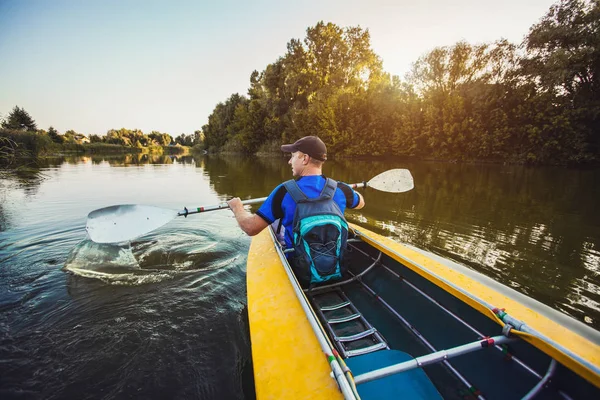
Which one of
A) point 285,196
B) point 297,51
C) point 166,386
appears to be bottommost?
point 166,386

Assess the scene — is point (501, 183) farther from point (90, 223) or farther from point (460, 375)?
point (90, 223)

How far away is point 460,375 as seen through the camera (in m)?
1.79

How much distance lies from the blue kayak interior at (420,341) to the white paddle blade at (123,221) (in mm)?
2328

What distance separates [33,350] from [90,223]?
1418mm

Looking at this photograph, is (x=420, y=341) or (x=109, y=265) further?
(x=109, y=265)

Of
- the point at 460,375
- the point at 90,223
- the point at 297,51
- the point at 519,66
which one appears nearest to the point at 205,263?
the point at 90,223

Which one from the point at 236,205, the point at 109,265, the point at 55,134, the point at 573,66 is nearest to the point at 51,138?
the point at 55,134

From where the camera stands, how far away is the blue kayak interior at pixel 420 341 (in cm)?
150

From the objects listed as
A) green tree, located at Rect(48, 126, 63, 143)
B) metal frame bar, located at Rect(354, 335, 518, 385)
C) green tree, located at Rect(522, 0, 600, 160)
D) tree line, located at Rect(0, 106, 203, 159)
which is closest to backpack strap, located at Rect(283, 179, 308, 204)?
metal frame bar, located at Rect(354, 335, 518, 385)

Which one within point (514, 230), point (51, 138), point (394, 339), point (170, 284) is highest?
point (51, 138)

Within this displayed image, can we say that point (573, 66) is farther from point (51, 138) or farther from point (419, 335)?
point (51, 138)

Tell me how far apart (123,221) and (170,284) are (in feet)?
3.39

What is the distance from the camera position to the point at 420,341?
2.13 metres

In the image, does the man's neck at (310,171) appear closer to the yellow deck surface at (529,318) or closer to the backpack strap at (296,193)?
the backpack strap at (296,193)
